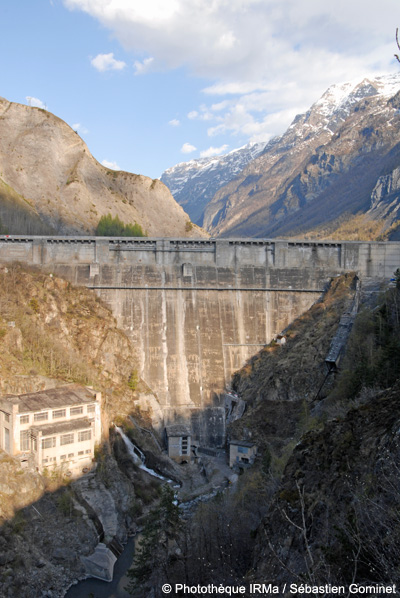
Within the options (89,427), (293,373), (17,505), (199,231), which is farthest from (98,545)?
(199,231)

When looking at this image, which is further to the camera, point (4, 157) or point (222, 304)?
point (4, 157)

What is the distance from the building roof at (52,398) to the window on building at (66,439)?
202cm

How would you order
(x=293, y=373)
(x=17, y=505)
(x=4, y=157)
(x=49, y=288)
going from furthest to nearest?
(x=4, y=157), (x=49, y=288), (x=293, y=373), (x=17, y=505)

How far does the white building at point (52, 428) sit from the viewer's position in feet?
108

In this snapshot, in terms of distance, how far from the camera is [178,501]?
35312 mm

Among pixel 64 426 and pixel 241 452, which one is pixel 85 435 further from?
pixel 241 452

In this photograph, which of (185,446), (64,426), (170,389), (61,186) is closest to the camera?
(64,426)

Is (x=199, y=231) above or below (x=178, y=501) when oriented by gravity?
above

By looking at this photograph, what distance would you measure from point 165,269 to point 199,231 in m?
28.8

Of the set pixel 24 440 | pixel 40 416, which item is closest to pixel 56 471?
pixel 24 440

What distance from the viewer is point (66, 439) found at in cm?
3406

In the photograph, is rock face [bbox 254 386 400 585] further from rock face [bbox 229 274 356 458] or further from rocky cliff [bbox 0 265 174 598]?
rock face [bbox 229 274 356 458]

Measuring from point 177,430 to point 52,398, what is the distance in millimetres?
Answer: 12309

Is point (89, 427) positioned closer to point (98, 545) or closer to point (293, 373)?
point (98, 545)
